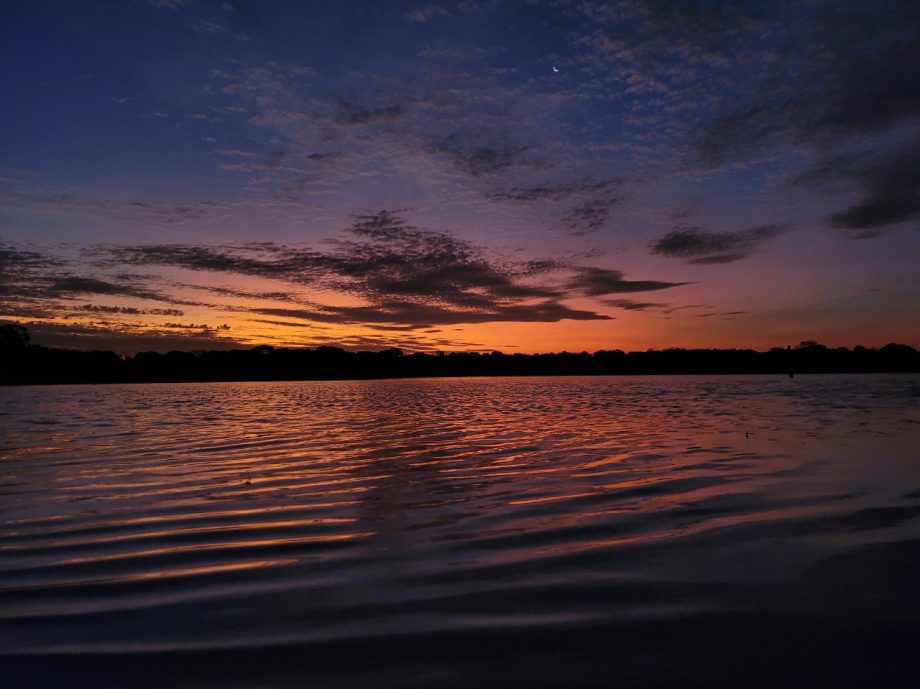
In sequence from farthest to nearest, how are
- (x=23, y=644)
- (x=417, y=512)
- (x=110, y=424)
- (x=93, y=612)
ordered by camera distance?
(x=110, y=424) < (x=417, y=512) < (x=93, y=612) < (x=23, y=644)

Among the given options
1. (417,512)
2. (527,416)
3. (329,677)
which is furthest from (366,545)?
(527,416)

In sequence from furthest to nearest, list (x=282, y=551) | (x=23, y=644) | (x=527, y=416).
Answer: (x=527, y=416) → (x=282, y=551) → (x=23, y=644)

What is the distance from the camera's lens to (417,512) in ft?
30.9

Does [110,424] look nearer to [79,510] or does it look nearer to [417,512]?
→ [79,510]

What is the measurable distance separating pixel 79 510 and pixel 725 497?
35.3ft

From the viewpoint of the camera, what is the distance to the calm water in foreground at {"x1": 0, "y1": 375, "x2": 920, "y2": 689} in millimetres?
4383

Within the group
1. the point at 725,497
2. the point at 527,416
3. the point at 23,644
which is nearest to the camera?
the point at 23,644

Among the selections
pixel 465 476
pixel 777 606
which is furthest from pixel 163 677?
pixel 465 476

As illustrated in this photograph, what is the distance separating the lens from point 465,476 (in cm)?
1268

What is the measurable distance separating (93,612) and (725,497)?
9.13m

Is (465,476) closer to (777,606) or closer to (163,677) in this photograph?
(777,606)

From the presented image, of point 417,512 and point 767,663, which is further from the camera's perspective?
point 417,512

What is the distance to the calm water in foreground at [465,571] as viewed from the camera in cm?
438

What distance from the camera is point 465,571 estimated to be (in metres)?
6.46
